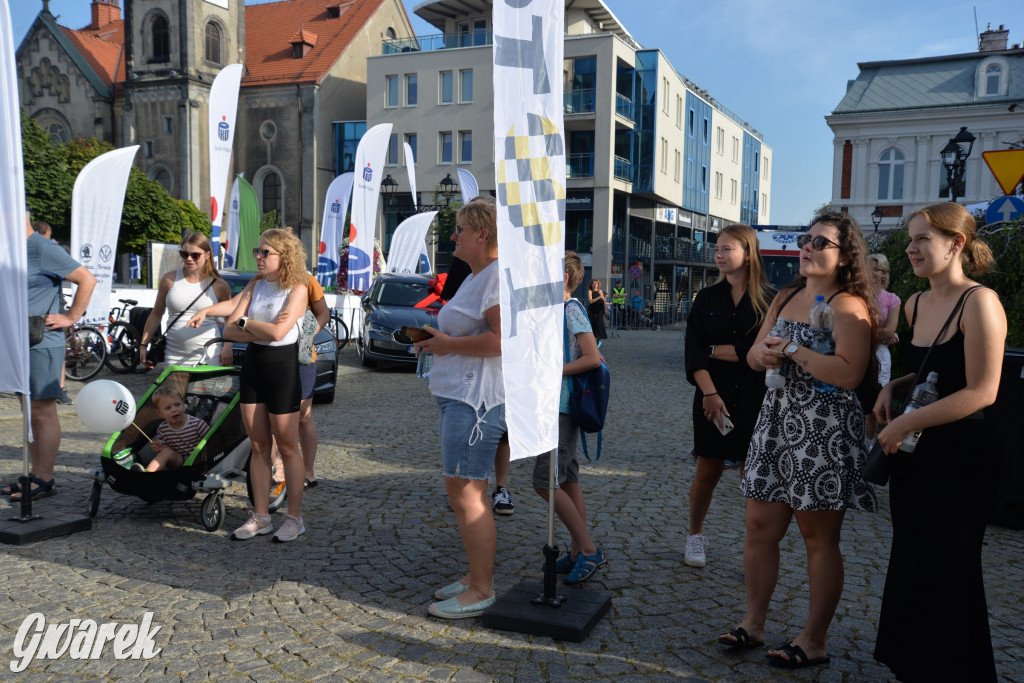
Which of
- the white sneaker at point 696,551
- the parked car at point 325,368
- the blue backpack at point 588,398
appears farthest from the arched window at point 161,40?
the white sneaker at point 696,551

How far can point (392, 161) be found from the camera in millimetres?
47438

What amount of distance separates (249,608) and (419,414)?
635 centimetres

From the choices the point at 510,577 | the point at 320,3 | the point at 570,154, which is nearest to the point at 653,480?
the point at 510,577

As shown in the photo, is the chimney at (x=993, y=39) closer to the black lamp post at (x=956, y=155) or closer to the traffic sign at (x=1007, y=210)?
the black lamp post at (x=956, y=155)

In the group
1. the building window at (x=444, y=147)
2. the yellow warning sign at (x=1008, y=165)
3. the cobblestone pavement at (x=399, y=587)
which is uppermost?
the building window at (x=444, y=147)

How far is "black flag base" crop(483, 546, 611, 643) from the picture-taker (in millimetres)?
3695

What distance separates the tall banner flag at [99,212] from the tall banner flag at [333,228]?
20.4 ft

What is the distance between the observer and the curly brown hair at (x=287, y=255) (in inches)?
196

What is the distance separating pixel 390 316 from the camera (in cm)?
1507

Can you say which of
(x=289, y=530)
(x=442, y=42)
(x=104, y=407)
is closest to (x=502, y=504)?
(x=289, y=530)

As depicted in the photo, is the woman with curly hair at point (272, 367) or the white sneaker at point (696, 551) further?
the woman with curly hair at point (272, 367)

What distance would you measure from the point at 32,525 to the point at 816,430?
4.47 m

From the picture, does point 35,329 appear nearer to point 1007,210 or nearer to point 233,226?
point 1007,210

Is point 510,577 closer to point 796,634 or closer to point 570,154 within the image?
point 796,634
